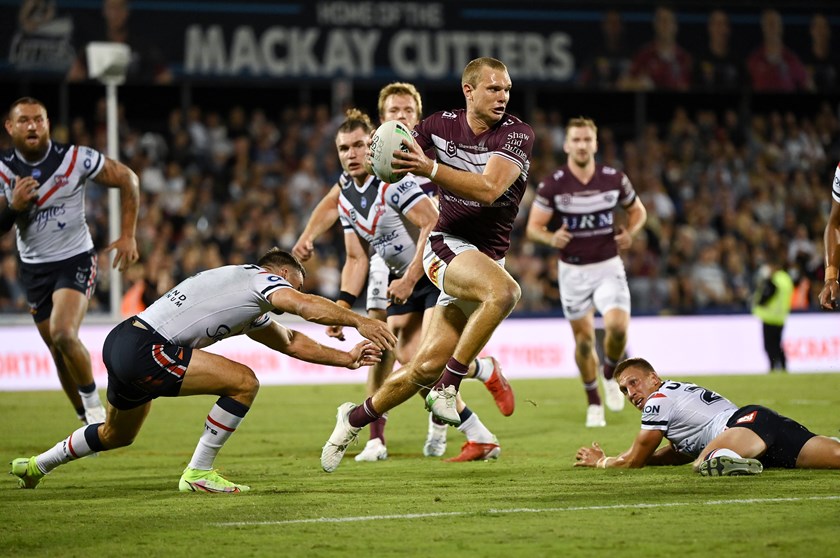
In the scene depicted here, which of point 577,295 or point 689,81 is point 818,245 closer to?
point 689,81

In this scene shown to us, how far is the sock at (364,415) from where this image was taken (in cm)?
800

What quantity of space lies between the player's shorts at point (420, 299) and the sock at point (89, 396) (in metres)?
2.62

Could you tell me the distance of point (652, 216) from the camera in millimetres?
24109

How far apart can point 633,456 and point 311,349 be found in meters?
2.27

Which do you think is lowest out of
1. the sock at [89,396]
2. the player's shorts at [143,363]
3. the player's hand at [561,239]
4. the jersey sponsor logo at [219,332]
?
the sock at [89,396]

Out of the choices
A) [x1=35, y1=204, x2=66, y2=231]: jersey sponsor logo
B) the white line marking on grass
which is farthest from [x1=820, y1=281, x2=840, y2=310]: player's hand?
[x1=35, y1=204, x2=66, y2=231]: jersey sponsor logo

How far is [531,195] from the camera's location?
2398cm

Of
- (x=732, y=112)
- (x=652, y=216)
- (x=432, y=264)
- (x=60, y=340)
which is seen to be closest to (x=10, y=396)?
(x=60, y=340)

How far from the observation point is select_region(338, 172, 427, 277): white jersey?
9.90 meters

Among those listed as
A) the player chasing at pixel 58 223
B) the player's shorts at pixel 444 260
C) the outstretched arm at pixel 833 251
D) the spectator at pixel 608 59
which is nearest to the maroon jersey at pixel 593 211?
the outstretched arm at pixel 833 251

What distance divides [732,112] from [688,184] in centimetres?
352

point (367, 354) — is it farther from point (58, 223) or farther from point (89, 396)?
point (58, 223)

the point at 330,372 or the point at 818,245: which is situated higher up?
the point at 818,245

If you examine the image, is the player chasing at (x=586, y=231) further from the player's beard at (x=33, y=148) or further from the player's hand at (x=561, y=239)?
the player's beard at (x=33, y=148)
